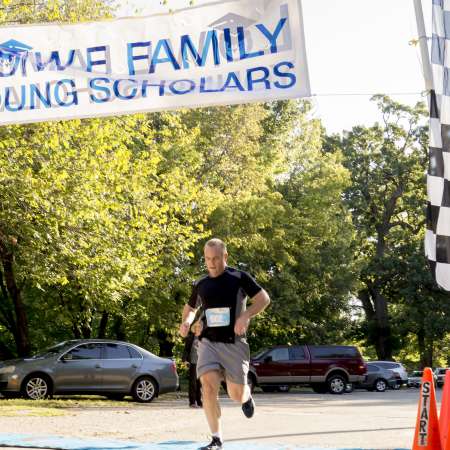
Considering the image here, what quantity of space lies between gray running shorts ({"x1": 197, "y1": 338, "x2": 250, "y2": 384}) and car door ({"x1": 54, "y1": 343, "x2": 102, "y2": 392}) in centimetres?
1413

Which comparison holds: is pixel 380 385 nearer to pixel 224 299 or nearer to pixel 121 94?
pixel 224 299

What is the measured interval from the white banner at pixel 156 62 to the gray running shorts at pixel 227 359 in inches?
91.1

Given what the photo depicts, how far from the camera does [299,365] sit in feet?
111

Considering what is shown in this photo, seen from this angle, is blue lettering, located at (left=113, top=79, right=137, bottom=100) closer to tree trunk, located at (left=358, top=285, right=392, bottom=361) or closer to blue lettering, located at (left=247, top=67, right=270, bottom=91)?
blue lettering, located at (left=247, top=67, right=270, bottom=91)

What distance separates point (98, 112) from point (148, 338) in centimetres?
3645

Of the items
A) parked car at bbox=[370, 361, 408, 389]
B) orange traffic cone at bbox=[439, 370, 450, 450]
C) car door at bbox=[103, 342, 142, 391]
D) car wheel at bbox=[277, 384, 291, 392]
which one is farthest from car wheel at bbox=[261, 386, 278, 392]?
orange traffic cone at bbox=[439, 370, 450, 450]

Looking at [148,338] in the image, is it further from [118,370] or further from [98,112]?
[98,112]

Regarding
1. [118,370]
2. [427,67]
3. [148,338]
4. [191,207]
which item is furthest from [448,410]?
[148,338]

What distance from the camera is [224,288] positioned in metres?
8.38

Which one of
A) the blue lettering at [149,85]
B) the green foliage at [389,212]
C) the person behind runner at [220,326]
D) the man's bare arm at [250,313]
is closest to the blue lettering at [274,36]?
the blue lettering at [149,85]

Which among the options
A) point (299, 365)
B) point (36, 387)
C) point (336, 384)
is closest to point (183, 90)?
point (36, 387)

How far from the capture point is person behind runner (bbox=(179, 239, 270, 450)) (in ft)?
27.4

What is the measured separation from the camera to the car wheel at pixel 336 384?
34000 millimetres

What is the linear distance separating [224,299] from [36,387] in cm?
1443
